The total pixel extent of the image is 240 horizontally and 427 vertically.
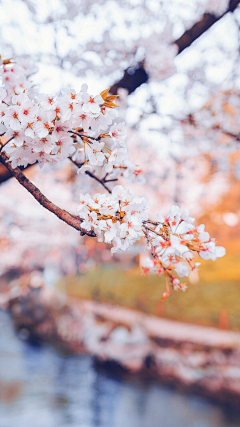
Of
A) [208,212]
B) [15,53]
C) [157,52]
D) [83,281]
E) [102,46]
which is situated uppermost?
[208,212]

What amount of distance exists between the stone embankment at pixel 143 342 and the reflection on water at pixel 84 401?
0.44 m

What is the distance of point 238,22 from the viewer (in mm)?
2393

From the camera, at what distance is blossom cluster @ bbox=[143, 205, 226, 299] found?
92 centimetres

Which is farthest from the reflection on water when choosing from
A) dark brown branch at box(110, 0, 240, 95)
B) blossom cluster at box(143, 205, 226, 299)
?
dark brown branch at box(110, 0, 240, 95)

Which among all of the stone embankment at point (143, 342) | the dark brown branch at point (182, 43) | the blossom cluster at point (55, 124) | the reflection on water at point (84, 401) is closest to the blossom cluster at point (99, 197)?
the blossom cluster at point (55, 124)

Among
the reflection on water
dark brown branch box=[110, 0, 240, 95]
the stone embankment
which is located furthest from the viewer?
the stone embankment

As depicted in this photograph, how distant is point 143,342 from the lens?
7.74 meters

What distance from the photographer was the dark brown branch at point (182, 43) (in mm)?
1685

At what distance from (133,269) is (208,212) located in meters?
4.55

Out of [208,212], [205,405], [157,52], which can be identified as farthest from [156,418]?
[208,212]

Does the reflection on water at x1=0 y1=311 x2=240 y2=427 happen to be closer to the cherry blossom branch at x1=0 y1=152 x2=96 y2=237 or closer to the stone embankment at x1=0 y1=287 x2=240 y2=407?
the stone embankment at x1=0 y1=287 x2=240 y2=407

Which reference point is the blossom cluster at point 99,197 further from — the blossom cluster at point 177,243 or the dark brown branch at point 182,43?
the dark brown branch at point 182,43

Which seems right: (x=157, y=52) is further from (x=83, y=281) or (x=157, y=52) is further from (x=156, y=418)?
(x=83, y=281)

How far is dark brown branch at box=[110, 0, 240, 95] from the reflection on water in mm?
6294
